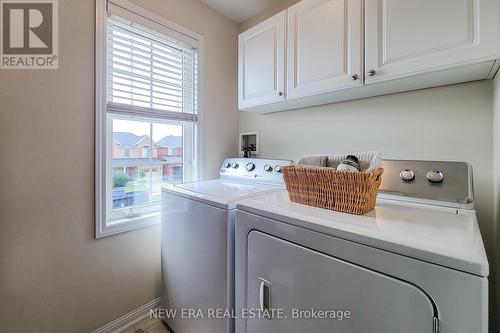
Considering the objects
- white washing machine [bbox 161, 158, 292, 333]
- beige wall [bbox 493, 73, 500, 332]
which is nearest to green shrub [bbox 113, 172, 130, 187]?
white washing machine [bbox 161, 158, 292, 333]

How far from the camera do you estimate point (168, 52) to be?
1828mm

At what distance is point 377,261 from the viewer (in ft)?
2.10

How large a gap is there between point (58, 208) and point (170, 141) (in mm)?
900

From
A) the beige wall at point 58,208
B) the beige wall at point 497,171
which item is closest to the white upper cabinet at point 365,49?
the beige wall at point 497,171

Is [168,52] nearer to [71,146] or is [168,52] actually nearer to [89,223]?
[71,146]

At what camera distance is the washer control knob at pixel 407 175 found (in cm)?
108

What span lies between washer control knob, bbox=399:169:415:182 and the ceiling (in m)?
1.83

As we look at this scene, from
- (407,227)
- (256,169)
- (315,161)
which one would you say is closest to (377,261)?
(407,227)

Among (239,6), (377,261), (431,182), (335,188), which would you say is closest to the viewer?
(377,261)

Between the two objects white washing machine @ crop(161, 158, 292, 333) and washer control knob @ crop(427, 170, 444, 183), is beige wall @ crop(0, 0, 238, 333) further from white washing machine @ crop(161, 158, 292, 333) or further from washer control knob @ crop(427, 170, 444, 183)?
washer control knob @ crop(427, 170, 444, 183)

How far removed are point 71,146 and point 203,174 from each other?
1.01 m

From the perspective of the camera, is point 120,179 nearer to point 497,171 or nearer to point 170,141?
point 170,141

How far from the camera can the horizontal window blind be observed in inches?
59.9

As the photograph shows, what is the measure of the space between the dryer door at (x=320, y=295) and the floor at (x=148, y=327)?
39.3 inches
